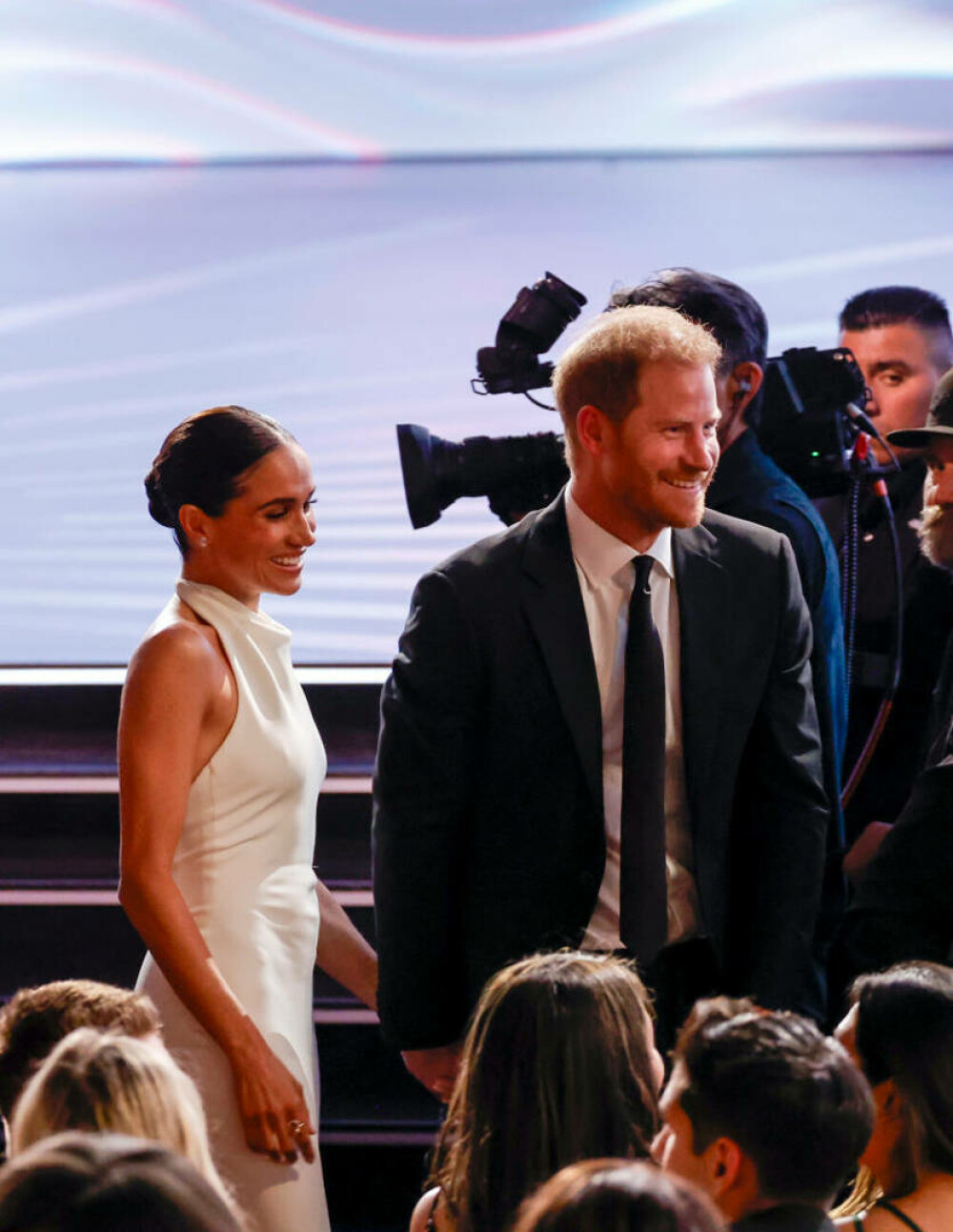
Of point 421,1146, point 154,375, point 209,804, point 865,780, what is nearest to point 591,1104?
point 209,804

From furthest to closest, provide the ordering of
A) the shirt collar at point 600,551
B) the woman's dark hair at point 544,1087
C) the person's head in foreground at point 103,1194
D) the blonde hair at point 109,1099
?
1. the shirt collar at point 600,551
2. the woman's dark hair at point 544,1087
3. the blonde hair at point 109,1099
4. the person's head in foreground at point 103,1194

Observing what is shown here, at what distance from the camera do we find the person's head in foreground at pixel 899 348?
9.85 feet

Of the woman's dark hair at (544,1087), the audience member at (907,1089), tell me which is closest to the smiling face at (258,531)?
the woman's dark hair at (544,1087)

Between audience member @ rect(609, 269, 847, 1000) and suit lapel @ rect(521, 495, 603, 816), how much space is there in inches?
16.5

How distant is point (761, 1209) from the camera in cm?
130

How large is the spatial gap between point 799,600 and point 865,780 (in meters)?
0.71

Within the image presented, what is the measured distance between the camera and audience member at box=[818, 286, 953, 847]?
2555 mm

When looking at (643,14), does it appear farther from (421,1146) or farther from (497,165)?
(421,1146)

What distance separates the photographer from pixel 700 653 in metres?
1.86

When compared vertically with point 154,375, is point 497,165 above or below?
above

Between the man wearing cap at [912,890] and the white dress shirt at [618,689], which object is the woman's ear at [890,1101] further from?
the white dress shirt at [618,689]

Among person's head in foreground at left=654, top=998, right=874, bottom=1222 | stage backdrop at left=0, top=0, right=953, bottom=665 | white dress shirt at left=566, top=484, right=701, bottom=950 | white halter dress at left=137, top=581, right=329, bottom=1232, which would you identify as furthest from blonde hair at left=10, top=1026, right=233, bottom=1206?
stage backdrop at left=0, top=0, right=953, bottom=665

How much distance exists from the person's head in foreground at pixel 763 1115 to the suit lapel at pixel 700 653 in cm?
45

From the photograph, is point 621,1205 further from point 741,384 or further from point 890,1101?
point 741,384
